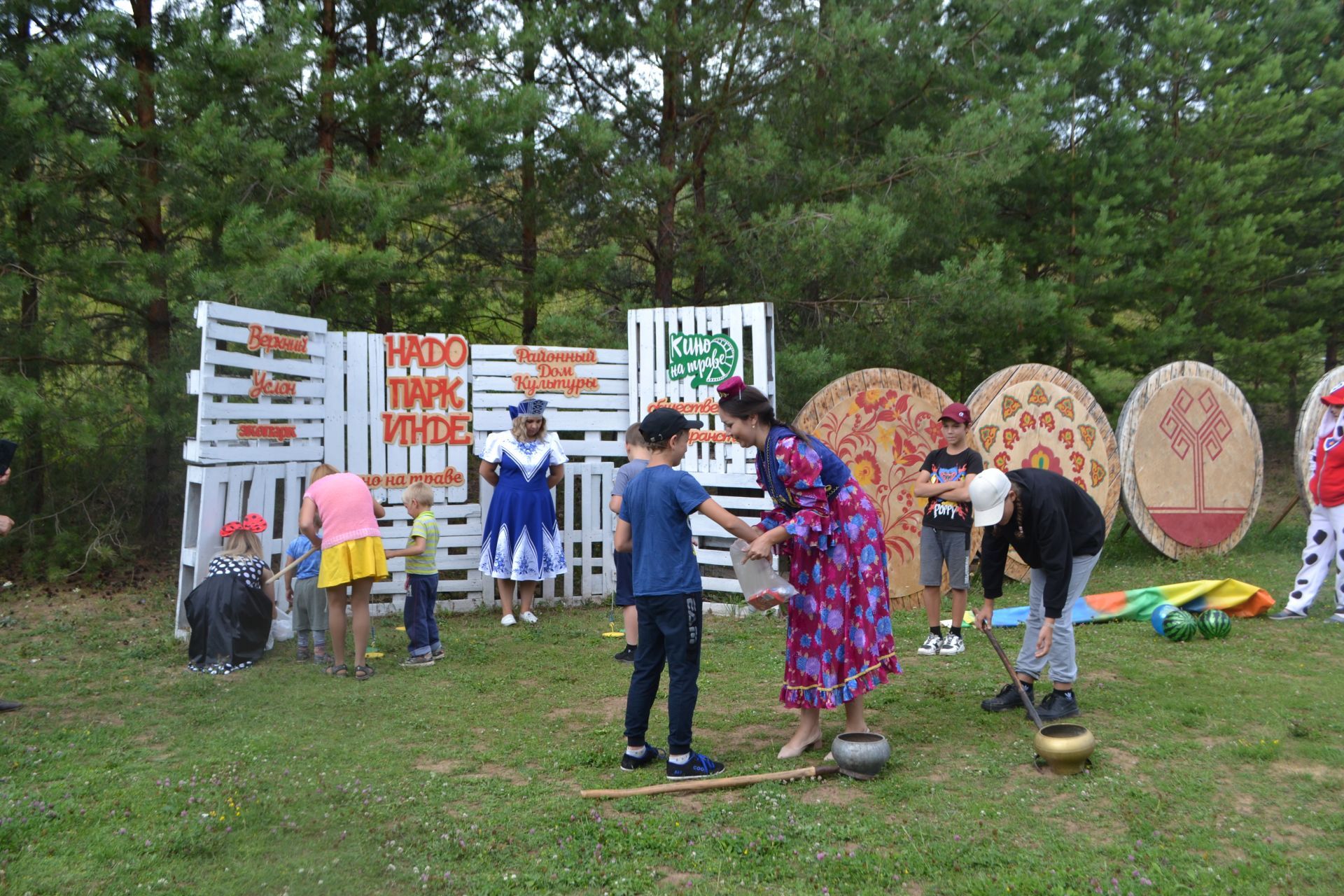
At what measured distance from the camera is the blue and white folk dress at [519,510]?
9312 millimetres

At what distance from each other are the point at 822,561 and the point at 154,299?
8.06 meters

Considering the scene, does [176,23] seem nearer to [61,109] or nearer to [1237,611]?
[61,109]

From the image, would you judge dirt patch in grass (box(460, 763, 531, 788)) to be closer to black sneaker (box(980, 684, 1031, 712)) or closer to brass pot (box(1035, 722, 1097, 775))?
brass pot (box(1035, 722, 1097, 775))

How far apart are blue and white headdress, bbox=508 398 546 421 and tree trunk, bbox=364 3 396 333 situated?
10.2ft

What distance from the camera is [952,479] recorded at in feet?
24.4

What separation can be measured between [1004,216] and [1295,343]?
16.5ft

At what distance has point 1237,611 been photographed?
8.65 metres

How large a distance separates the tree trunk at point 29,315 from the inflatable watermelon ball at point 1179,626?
10360 mm

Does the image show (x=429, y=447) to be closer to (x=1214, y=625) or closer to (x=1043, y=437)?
(x=1043, y=437)

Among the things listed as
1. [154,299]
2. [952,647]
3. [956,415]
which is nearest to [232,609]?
[154,299]

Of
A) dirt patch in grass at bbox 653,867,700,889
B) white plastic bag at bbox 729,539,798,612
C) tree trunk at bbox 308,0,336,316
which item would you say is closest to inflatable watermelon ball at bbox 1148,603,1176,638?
white plastic bag at bbox 729,539,798,612

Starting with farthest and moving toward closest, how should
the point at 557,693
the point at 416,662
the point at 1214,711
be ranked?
the point at 416,662 < the point at 557,693 < the point at 1214,711

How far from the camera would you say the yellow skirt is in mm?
7051

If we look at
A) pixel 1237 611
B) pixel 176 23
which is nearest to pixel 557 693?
pixel 1237 611
